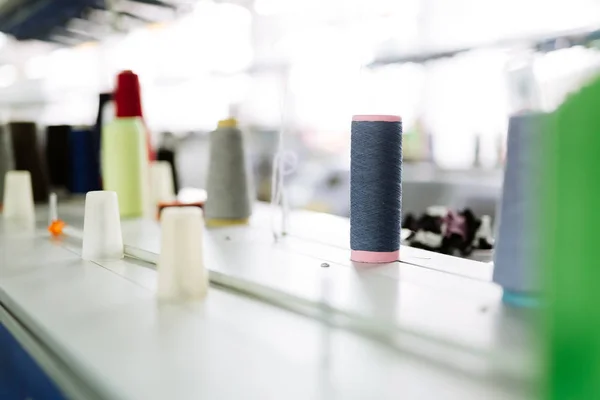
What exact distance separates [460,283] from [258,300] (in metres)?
0.23

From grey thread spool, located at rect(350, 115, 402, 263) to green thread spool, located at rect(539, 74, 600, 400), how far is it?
0.41 m

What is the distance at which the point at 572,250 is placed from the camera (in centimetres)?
31

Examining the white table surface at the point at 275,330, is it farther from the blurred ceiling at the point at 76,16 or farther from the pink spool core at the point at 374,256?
the blurred ceiling at the point at 76,16

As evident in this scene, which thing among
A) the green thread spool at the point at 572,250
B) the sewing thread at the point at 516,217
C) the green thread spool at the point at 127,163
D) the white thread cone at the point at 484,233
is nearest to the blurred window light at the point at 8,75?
the green thread spool at the point at 127,163

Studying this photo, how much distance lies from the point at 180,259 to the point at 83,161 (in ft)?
3.21

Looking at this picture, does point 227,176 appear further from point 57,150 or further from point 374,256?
point 57,150

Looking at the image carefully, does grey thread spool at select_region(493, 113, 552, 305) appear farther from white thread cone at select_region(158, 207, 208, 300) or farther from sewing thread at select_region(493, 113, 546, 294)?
white thread cone at select_region(158, 207, 208, 300)

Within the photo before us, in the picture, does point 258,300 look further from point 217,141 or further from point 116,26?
A: point 116,26

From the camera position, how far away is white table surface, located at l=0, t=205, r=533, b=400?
42 cm

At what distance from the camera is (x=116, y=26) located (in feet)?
5.58

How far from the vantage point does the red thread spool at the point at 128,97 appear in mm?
1284

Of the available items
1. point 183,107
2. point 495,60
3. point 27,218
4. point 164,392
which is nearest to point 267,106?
point 183,107

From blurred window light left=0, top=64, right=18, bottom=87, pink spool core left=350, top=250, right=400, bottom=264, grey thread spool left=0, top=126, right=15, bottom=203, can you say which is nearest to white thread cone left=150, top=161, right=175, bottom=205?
grey thread spool left=0, top=126, right=15, bottom=203

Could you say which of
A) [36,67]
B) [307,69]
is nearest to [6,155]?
[36,67]
